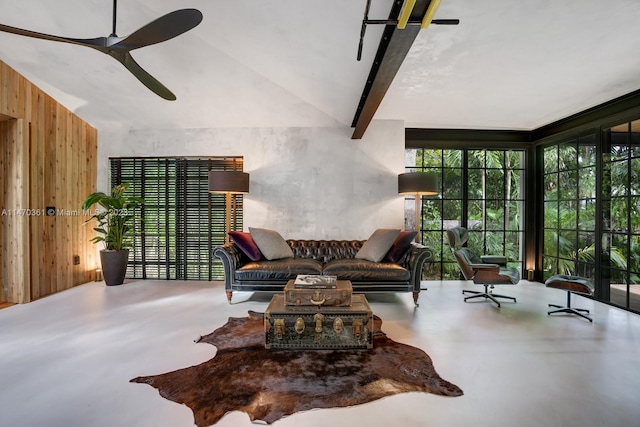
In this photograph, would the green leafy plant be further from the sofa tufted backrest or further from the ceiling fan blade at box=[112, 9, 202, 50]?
the ceiling fan blade at box=[112, 9, 202, 50]

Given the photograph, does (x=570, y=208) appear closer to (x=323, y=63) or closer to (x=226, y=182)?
(x=323, y=63)

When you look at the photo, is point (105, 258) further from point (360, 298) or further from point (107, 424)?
point (360, 298)

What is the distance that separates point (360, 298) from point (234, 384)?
123cm

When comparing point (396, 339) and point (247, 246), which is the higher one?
point (247, 246)

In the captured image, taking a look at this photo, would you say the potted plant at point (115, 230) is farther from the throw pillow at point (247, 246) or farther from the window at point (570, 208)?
the window at point (570, 208)

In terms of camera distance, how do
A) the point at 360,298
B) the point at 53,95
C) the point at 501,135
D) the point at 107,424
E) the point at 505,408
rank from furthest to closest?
the point at 501,135
the point at 53,95
the point at 360,298
the point at 505,408
the point at 107,424

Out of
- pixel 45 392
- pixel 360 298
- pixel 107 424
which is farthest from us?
pixel 360 298

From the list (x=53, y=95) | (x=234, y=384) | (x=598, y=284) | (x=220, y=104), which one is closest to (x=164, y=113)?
(x=220, y=104)

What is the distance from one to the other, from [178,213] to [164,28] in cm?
358

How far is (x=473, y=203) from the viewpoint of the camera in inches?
194

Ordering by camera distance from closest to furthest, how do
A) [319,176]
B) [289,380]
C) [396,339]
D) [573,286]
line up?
[289,380], [396,339], [573,286], [319,176]

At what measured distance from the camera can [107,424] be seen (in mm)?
1549

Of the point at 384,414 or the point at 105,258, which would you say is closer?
the point at 384,414

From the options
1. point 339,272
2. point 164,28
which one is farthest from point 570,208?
point 164,28
